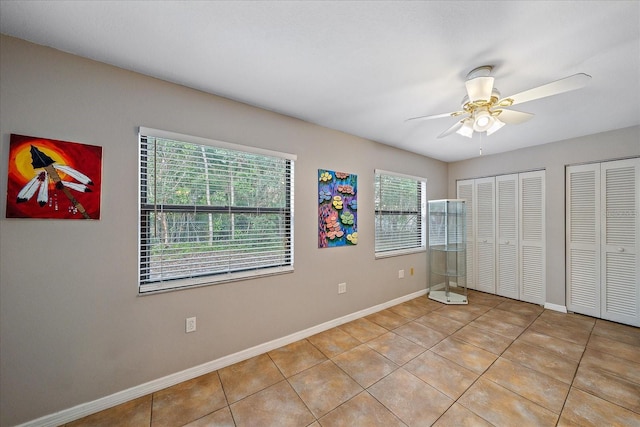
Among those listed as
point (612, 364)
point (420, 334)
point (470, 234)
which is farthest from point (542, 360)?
point (470, 234)

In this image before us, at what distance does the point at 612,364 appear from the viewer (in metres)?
2.15

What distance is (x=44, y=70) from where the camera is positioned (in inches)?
59.9

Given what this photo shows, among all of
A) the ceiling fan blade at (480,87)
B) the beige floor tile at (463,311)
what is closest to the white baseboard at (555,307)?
the beige floor tile at (463,311)

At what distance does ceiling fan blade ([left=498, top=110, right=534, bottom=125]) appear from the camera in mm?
1828

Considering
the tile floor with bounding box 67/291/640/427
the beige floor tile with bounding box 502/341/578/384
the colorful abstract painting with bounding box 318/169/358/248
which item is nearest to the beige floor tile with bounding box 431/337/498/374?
the tile floor with bounding box 67/291/640/427

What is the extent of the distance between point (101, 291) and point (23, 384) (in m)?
0.61

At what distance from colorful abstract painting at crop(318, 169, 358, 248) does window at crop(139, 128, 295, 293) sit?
401 mm

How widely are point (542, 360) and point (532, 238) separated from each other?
6.67 ft

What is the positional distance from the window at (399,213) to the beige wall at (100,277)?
1.68 metres

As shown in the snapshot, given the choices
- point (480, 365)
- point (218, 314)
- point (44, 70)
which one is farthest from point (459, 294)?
point (44, 70)

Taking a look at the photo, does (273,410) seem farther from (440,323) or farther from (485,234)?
(485,234)

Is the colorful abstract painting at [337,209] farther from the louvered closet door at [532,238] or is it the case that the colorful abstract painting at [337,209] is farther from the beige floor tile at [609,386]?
the louvered closet door at [532,238]

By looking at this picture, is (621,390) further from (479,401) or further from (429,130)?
(429,130)

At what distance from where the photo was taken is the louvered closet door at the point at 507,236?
3.76 m
